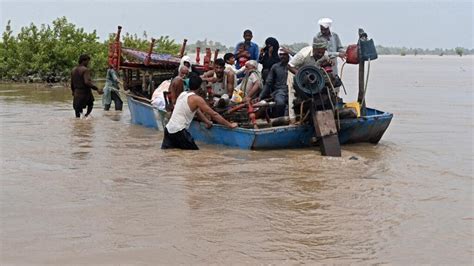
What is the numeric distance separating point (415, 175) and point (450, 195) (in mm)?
1098

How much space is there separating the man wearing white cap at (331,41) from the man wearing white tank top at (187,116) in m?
1.79

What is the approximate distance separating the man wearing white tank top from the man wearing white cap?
179 cm

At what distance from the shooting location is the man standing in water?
1312 cm

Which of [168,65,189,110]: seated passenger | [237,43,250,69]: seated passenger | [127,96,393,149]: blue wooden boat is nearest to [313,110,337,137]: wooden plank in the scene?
[127,96,393,149]: blue wooden boat

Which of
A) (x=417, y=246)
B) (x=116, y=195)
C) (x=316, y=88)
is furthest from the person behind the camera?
(x=316, y=88)

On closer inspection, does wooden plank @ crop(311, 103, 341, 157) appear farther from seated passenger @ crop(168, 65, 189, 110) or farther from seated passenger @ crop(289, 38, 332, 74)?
seated passenger @ crop(168, 65, 189, 110)

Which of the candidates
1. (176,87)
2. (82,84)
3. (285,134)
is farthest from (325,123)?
(82,84)

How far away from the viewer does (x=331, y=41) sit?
33.0 feet

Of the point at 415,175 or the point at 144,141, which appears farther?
the point at 144,141

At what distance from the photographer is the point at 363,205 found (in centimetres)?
659

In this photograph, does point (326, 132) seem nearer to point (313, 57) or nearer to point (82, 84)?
point (313, 57)

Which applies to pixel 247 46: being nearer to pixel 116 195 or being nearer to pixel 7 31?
pixel 116 195

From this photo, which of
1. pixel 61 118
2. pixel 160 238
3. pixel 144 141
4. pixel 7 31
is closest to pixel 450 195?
pixel 160 238

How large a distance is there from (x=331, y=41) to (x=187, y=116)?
2441 millimetres
